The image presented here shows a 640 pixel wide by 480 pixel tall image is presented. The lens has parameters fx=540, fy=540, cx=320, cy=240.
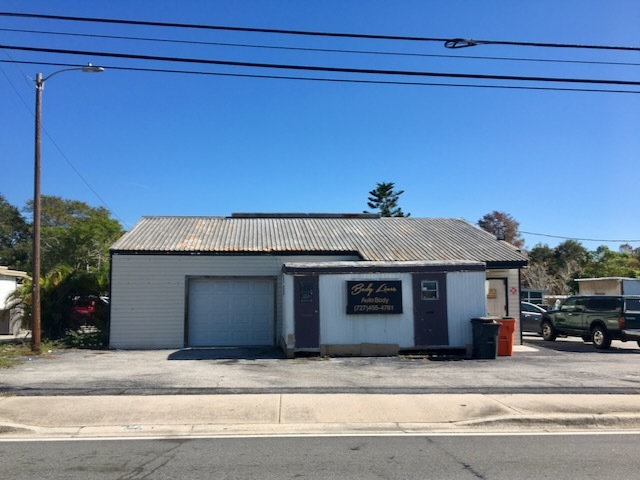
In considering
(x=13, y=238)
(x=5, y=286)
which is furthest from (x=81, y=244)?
(x=5, y=286)

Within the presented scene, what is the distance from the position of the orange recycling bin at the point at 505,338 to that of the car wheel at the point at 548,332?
23.8 feet

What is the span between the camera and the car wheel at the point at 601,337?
61.5 feet

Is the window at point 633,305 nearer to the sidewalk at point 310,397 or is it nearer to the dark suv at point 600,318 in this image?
the dark suv at point 600,318

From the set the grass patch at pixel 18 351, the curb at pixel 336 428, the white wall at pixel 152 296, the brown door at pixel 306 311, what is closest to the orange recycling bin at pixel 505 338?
the brown door at pixel 306 311

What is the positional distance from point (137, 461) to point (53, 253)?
49.8 meters

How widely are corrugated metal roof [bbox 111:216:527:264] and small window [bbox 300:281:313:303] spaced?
10.4 feet

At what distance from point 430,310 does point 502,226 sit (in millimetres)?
57680

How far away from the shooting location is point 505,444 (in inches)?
279

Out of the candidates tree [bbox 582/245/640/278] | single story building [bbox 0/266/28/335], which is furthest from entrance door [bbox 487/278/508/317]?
tree [bbox 582/245/640/278]

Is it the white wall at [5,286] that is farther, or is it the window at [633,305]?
the white wall at [5,286]

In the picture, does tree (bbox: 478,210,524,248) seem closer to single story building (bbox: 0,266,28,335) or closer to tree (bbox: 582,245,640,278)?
tree (bbox: 582,245,640,278)

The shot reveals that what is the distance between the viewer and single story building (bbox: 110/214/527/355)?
51.0 feet

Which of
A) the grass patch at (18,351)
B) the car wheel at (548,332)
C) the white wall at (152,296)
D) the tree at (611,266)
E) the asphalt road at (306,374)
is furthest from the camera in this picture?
the tree at (611,266)

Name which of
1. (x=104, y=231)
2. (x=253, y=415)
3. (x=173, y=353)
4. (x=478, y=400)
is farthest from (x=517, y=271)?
(x=104, y=231)
